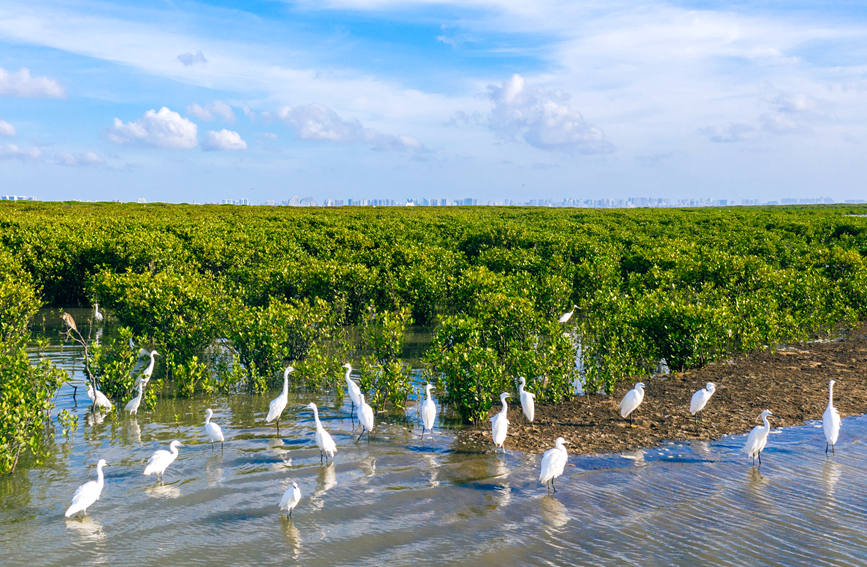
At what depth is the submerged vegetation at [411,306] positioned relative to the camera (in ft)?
46.4

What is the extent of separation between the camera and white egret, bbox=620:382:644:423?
12.0 metres

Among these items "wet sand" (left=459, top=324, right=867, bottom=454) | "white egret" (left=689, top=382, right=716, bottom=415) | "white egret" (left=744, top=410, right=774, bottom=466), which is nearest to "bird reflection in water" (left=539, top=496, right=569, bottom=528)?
"wet sand" (left=459, top=324, right=867, bottom=454)

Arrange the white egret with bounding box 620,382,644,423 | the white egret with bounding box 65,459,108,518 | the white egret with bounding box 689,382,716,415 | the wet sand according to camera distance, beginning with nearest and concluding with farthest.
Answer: the white egret with bounding box 65,459,108,518
the wet sand
the white egret with bounding box 620,382,644,423
the white egret with bounding box 689,382,716,415

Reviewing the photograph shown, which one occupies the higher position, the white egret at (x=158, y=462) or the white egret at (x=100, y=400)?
A: the white egret at (x=100, y=400)

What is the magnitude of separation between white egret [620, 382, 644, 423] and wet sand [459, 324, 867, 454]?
0.35 metres

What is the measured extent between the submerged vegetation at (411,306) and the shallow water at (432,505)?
1989 millimetres

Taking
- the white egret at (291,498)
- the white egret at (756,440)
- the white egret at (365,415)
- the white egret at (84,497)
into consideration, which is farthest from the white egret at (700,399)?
the white egret at (84,497)

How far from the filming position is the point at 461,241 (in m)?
35.6

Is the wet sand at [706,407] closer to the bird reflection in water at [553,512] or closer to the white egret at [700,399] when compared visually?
the white egret at [700,399]

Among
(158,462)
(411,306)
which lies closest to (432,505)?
→ (158,462)

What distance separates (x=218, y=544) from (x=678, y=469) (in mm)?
7554

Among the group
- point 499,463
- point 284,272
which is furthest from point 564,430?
point 284,272

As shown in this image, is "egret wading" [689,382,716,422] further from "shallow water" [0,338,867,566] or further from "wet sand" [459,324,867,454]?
"shallow water" [0,338,867,566]

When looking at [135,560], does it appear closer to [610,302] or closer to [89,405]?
[89,405]
